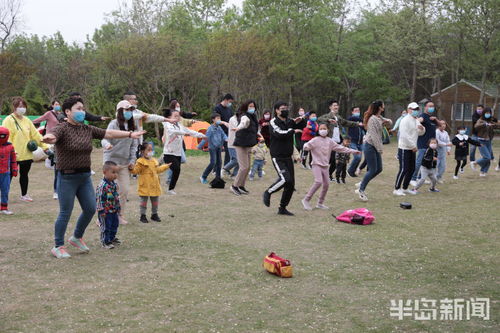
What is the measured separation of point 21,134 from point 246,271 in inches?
240

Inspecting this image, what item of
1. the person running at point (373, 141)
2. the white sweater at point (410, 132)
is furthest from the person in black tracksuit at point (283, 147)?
the white sweater at point (410, 132)

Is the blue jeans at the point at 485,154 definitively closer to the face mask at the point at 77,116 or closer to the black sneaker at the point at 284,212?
the black sneaker at the point at 284,212

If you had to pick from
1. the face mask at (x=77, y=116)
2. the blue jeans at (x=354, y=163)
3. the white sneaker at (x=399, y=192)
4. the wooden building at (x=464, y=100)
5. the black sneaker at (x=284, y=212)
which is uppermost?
the wooden building at (x=464, y=100)

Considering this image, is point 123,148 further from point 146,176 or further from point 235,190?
point 235,190

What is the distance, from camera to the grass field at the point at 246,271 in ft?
15.3

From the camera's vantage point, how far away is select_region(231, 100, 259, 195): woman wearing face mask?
1132 cm

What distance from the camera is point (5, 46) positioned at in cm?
4628

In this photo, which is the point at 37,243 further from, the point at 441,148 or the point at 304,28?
the point at 304,28

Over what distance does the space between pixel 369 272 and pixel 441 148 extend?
8.31 meters

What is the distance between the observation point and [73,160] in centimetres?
638

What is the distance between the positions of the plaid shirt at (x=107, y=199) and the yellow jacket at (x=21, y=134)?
3528 millimetres

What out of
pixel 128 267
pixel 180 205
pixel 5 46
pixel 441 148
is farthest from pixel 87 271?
pixel 5 46

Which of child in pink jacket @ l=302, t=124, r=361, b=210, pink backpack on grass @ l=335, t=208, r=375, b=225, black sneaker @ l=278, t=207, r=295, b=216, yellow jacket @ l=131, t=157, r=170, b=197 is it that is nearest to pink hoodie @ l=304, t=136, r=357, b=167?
child in pink jacket @ l=302, t=124, r=361, b=210

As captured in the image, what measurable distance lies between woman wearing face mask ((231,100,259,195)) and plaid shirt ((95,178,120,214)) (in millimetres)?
4518
